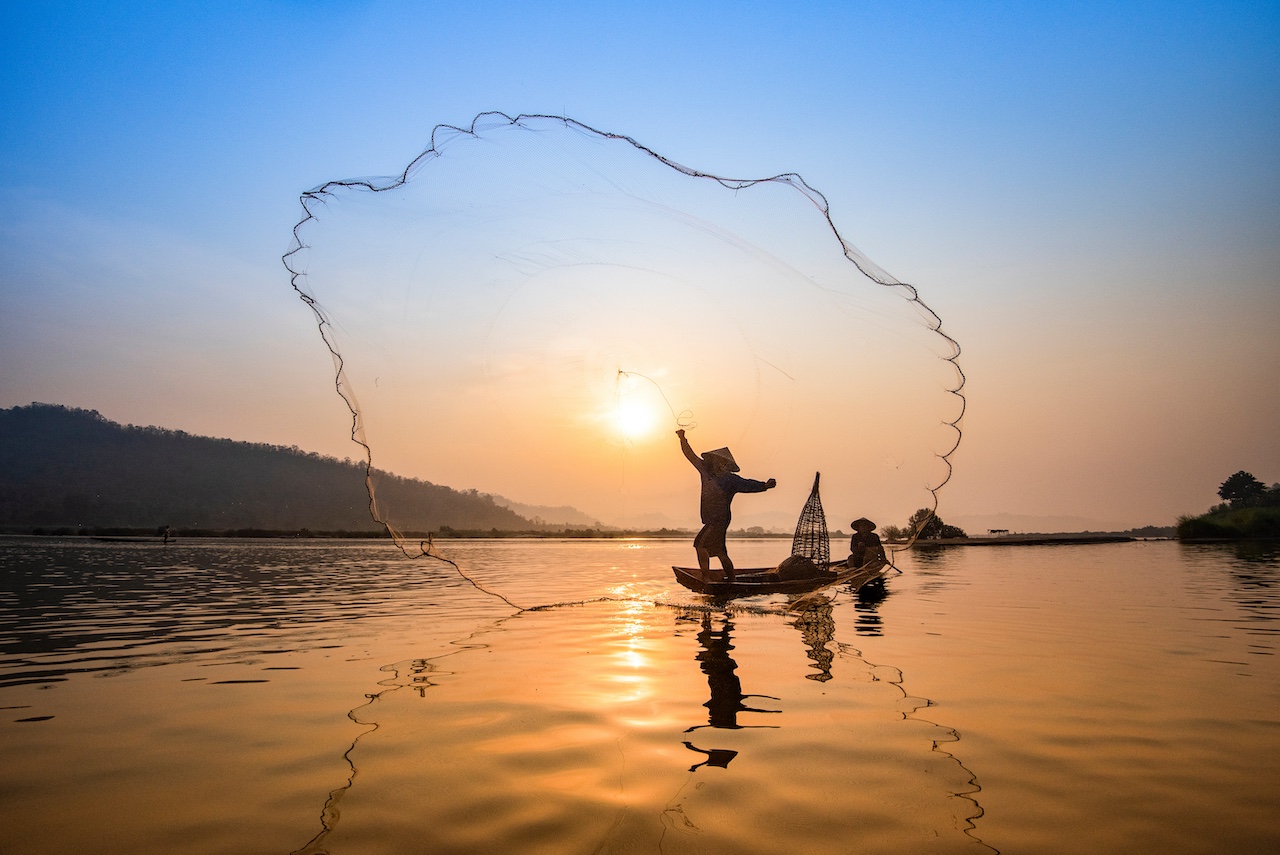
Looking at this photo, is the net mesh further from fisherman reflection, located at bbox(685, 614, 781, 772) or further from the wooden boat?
fisherman reflection, located at bbox(685, 614, 781, 772)

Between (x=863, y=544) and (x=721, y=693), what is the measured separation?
20.2 metres

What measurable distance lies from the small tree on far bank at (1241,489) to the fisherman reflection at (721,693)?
14644 centimetres

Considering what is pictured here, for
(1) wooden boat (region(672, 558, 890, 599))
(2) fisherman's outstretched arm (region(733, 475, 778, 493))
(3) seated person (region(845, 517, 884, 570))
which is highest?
(2) fisherman's outstretched arm (region(733, 475, 778, 493))

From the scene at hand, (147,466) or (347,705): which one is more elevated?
(147,466)

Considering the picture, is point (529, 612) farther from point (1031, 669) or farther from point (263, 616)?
point (1031, 669)

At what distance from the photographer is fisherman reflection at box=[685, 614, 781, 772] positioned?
20.9ft

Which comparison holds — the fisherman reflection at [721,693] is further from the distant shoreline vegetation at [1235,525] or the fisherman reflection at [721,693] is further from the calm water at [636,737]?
the distant shoreline vegetation at [1235,525]

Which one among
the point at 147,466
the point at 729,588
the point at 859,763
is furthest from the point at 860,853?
the point at 147,466

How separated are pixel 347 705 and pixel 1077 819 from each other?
7.32 meters

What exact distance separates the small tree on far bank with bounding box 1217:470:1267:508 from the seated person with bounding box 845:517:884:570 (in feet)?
427

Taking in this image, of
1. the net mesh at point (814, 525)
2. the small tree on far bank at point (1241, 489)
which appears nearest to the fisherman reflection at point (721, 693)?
the net mesh at point (814, 525)

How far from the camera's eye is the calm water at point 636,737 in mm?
4797

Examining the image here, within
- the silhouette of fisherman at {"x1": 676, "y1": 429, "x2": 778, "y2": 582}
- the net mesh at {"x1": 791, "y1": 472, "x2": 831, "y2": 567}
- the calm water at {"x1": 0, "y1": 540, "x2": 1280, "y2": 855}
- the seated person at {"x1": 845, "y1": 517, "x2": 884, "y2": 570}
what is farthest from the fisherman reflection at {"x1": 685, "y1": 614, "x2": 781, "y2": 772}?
the net mesh at {"x1": 791, "y1": 472, "x2": 831, "y2": 567}

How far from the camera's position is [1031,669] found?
10344 millimetres
